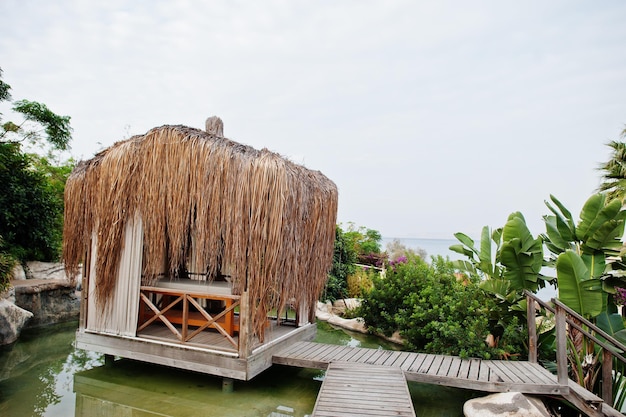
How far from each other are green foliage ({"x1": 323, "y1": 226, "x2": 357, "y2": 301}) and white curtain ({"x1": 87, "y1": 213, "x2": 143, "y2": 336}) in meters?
5.96

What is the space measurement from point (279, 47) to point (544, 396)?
414 inches

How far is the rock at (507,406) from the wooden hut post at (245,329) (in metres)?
2.55

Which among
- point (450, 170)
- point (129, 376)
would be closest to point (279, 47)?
point (129, 376)

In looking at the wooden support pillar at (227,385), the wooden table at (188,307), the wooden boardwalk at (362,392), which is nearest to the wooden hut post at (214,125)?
the wooden table at (188,307)

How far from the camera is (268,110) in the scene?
13.6 m

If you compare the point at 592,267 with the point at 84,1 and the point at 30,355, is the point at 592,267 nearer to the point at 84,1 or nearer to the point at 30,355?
the point at 30,355

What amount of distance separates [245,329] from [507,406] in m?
2.96

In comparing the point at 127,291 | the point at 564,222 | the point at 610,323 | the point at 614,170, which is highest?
the point at 614,170

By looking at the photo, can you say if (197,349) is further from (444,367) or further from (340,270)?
(340,270)

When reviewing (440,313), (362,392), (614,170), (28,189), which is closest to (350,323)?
(440,313)

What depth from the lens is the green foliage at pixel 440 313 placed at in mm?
4887

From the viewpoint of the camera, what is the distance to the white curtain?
A: 4.92m

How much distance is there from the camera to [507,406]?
3.68 meters

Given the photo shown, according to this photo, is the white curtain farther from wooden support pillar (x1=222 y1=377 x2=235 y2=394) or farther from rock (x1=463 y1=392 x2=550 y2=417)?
rock (x1=463 y1=392 x2=550 y2=417)
